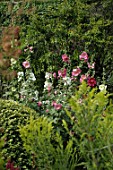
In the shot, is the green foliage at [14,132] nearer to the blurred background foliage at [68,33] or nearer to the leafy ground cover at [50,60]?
the leafy ground cover at [50,60]

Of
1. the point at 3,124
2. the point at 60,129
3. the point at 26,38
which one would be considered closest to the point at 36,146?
the point at 3,124

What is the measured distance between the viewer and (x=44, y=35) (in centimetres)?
626

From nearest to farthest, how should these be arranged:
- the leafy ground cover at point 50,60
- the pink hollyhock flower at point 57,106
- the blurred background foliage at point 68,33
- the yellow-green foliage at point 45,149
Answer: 1. the yellow-green foliage at point 45,149
2. the leafy ground cover at point 50,60
3. the pink hollyhock flower at point 57,106
4. the blurred background foliage at point 68,33

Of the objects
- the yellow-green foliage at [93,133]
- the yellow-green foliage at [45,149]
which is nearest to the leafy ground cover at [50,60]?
the yellow-green foliage at [45,149]

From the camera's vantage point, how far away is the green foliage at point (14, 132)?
3.22 m

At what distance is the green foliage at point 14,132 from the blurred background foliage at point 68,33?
224 centimetres

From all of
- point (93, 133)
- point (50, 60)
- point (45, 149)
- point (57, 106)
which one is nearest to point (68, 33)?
point (50, 60)

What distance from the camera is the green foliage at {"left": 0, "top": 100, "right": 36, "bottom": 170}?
3.22 metres

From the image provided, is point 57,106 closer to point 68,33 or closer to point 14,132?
point 14,132

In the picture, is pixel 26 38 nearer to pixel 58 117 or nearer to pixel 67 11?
pixel 67 11

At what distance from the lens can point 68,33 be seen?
6.10m

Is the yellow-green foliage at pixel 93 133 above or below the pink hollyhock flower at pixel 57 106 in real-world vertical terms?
below

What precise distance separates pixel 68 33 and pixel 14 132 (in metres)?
2.99

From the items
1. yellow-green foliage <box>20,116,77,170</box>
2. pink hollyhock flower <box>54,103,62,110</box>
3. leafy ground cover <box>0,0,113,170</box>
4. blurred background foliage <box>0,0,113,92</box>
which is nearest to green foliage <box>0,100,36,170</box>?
leafy ground cover <box>0,0,113,170</box>
